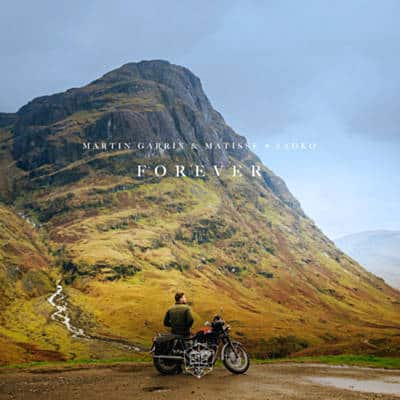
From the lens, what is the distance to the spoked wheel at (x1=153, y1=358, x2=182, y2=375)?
61.1ft

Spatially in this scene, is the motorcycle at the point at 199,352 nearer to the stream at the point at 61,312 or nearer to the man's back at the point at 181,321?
the man's back at the point at 181,321

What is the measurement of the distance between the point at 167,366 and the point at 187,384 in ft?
7.77

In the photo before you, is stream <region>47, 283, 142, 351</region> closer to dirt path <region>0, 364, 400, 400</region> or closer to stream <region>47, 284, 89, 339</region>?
stream <region>47, 284, 89, 339</region>

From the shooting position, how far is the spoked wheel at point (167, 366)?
18.6 metres

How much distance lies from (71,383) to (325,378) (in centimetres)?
1075

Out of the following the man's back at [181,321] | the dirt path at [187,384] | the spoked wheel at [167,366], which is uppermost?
the man's back at [181,321]

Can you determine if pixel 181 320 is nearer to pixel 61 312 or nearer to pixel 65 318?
pixel 65 318

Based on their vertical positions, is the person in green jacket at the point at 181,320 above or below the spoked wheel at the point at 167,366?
above

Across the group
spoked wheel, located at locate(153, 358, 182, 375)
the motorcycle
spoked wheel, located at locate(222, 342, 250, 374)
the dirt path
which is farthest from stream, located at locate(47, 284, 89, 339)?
spoked wheel, located at locate(222, 342, 250, 374)

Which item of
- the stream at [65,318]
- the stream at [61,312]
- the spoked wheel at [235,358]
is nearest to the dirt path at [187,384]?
the spoked wheel at [235,358]

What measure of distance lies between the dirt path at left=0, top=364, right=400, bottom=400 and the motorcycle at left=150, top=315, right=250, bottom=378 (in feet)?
1.64

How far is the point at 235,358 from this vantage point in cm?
1898

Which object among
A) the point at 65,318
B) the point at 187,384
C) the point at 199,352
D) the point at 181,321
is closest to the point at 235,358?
the point at 199,352

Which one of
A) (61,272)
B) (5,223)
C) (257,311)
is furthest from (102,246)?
(257,311)
